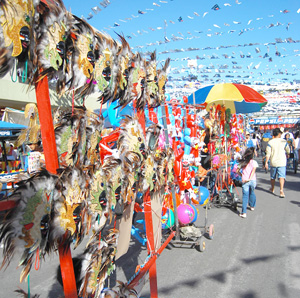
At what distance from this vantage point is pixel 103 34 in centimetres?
188

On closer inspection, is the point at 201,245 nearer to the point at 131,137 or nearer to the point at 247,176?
the point at 247,176

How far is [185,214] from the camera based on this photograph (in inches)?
167

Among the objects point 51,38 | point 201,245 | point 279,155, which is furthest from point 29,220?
point 279,155

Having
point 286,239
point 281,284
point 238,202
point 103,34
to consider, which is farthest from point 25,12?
point 238,202

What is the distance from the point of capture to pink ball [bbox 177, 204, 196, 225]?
13.9 ft

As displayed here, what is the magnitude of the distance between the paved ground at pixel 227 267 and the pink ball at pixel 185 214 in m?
0.49

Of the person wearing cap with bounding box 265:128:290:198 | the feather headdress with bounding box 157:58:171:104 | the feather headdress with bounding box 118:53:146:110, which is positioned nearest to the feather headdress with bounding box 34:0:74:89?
the feather headdress with bounding box 118:53:146:110

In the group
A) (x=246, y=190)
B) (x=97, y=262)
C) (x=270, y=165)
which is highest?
(x=97, y=262)

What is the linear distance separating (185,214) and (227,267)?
92 cm

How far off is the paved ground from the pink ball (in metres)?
0.49

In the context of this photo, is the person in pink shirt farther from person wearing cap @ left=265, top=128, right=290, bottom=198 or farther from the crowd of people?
person wearing cap @ left=265, top=128, right=290, bottom=198

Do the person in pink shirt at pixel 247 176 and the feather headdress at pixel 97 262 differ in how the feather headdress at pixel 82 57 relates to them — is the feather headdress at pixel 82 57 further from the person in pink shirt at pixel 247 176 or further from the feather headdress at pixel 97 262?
the person in pink shirt at pixel 247 176

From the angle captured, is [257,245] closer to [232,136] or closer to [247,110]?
[232,136]

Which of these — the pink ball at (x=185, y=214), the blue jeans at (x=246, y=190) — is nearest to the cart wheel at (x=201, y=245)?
the pink ball at (x=185, y=214)
